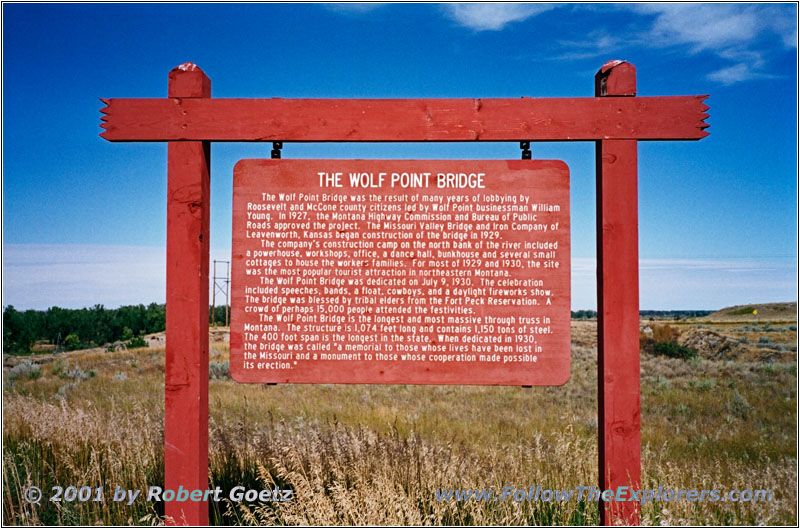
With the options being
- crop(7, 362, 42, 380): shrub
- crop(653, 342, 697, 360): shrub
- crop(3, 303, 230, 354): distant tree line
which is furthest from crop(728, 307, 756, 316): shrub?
crop(7, 362, 42, 380): shrub

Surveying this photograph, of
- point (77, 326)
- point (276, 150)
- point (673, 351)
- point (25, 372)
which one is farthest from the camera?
point (77, 326)

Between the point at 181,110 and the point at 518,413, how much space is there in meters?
7.84

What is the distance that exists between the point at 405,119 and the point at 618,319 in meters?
1.95

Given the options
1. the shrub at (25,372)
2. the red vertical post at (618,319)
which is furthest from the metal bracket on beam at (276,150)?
the shrub at (25,372)

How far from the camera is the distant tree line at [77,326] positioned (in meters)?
30.1

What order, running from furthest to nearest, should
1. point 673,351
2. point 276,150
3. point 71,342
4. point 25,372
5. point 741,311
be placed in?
point 741,311, point 71,342, point 673,351, point 25,372, point 276,150

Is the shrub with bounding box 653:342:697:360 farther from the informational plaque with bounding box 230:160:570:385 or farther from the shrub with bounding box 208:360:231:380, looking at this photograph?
the informational plaque with bounding box 230:160:570:385

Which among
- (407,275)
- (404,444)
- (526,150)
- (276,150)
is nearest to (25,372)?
(404,444)

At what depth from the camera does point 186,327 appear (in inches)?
138

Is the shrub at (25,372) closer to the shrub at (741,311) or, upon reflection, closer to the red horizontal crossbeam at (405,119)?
the red horizontal crossbeam at (405,119)

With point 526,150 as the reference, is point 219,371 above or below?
below

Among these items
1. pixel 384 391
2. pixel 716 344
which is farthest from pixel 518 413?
pixel 716 344

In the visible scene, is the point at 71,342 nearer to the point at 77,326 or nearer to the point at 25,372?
the point at 77,326

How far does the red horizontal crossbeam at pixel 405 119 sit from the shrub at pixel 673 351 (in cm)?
1733
